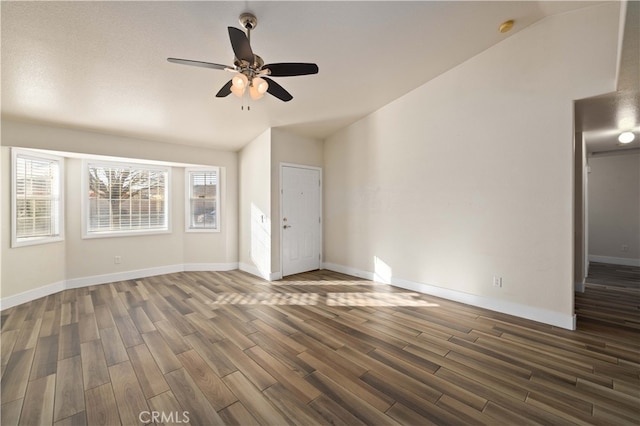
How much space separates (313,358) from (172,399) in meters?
1.07

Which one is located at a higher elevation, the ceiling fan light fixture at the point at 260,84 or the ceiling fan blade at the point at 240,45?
the ceiling fan blade at the point at 240,45

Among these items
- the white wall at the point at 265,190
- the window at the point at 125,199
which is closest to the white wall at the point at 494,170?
the white wall at the point at 265,190

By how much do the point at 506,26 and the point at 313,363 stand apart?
400 centimetres

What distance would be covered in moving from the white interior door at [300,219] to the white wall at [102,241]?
140 centimetres

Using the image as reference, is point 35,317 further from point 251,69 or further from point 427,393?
point 427,393

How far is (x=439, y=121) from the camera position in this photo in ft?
12.1

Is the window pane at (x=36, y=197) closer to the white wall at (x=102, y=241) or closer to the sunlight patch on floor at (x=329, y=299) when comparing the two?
the white wall at (x=102, y=241)

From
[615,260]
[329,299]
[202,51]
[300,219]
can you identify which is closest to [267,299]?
[329,299]

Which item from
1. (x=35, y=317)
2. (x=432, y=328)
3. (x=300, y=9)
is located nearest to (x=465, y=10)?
(x=300, y=9)

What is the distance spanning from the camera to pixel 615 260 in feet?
18.1

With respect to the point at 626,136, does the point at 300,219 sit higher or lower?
lower

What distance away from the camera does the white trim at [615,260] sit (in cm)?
533

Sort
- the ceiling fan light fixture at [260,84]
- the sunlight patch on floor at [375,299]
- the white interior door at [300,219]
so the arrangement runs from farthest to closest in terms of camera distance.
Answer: the white interior door at [300,219]
the sunlight patch on floor at [375,299]
the ceiling fan light fixture at [260,84]

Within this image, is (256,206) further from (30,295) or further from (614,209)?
(614,209)
